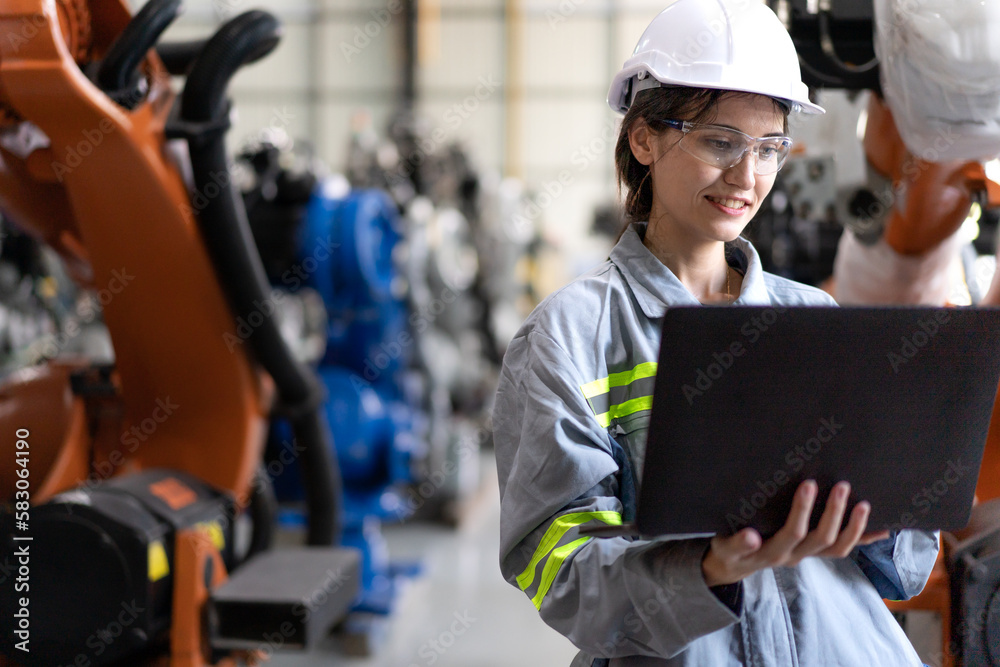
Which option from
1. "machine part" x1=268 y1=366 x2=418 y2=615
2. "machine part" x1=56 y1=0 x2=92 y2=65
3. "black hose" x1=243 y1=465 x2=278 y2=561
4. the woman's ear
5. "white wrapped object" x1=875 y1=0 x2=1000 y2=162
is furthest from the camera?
"machine part" x1=268 y1=366 x2=418 y2=615

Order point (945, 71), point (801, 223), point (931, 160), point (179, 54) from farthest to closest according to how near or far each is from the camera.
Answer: point (801, 223) < point (179, 54) < point (931, 160) < point (945, 71)

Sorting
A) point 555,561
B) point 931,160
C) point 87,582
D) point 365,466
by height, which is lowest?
point 365,466

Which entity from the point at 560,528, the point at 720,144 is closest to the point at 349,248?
the point at 720,144

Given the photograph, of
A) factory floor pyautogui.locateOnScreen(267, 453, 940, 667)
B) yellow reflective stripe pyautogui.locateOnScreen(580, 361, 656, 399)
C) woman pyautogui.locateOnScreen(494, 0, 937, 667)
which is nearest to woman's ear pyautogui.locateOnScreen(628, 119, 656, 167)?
woman pyautogui.locateOnScreen(494, 0, 937, 667)

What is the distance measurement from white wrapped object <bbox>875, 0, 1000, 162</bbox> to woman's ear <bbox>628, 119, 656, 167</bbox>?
2.23ft

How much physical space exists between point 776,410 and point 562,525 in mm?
284

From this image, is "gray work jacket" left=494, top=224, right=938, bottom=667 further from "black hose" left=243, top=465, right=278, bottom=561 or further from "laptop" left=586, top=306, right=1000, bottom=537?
"black hose" left=243, top=465, right=278, bottom=561

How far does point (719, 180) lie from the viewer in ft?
3.85

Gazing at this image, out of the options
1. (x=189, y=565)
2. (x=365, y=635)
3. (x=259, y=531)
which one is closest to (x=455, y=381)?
(x=365, y=635)

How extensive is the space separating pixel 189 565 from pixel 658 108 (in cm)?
150

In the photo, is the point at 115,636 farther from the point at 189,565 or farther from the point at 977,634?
the point at 977,634

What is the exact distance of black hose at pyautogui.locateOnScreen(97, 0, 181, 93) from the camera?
197 cm

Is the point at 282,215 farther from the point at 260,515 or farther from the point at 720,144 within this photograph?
the point at 720,144

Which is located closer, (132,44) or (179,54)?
(132,44)
